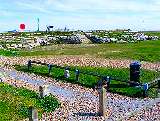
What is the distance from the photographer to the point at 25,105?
26.9m

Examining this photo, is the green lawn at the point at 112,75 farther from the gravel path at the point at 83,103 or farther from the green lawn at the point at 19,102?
the green lawn at the point at 19,102

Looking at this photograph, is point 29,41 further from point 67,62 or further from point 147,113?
point 147,113

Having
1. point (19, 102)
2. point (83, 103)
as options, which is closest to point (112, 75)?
point (83, 103)

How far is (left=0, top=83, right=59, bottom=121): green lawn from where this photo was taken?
989 inches

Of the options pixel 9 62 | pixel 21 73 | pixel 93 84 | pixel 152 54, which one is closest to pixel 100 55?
pixel 152 54

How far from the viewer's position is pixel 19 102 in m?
27.4

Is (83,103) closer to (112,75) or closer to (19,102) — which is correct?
(19,102)

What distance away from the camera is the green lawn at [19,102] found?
25125 mm

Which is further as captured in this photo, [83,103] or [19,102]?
[83,103]

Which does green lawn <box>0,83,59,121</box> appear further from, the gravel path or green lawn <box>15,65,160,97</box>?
green lawn <box>15,65,160,97</box>

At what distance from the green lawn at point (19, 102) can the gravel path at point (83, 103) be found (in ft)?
2.81

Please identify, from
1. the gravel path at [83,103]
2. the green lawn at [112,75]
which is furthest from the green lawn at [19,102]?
the green lawn at [112,75]

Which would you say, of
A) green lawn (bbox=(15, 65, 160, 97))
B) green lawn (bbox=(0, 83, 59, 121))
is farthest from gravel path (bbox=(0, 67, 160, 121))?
green lawn (bbox=(15, 65, 160, 97))

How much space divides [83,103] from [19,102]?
395cm
